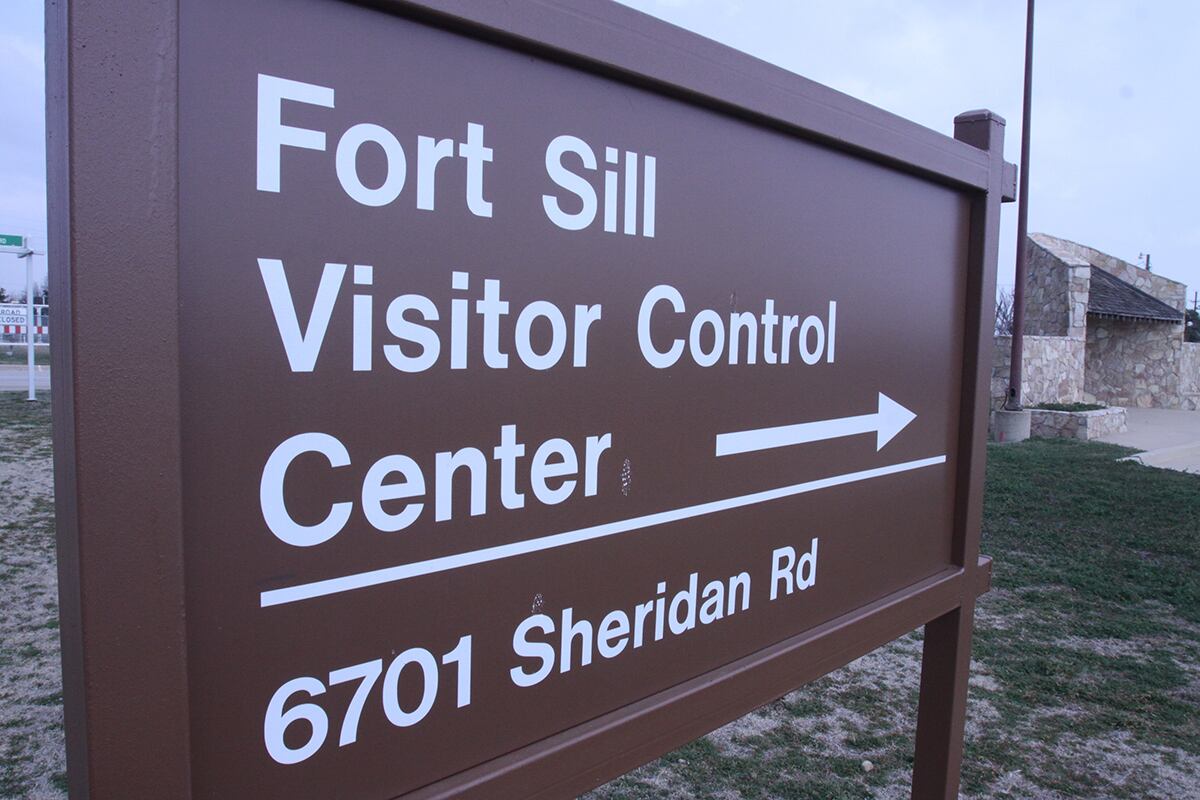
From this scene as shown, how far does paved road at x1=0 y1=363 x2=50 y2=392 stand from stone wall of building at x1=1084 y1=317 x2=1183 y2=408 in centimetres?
2395

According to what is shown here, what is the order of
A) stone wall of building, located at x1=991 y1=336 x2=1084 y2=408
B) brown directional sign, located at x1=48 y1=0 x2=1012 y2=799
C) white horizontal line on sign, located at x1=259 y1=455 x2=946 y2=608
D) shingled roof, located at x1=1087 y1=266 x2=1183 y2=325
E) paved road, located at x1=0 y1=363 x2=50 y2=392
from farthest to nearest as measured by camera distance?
shingled roof, located at x1=1087 y1=266 x2=1183 y2=325, paved road, located at x1=0 y1=363 x2=50 y2=392, stone wall of building, located at x1=991 y1=336 x2=1084 y2=408, white horizontal line on sign, located at x1=259 y1=455 x2=946 y2=608, brown directional sign, located at x1=48 y1=0 x2=1012 y2=799

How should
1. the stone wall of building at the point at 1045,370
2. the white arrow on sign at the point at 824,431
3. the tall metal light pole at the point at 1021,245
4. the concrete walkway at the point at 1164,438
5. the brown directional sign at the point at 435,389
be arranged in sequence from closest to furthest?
the brown directional sign at the point at 435,389, the white arrow on sign at the point at 824,431, the concrete walkway at the point at 1164,438, the tall metal light pole at the point at 1021,245, the stone wall of building at the point at 1045,370

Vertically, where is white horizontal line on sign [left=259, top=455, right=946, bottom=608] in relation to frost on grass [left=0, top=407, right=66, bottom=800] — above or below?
above

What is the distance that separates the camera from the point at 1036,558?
6.83 m

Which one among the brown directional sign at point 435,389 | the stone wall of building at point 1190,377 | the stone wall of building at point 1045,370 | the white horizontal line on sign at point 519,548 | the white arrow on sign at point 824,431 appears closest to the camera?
the brown directional sign at point 435,389

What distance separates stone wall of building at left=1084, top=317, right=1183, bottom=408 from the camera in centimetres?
2245

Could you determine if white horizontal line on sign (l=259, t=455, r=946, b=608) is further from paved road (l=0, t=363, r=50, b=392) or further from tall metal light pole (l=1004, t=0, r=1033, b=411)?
paved road (l=0, t=363, r=50, b=392)

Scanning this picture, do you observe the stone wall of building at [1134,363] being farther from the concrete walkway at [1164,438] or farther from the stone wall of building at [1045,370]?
the stone wall of building at [1045,370]

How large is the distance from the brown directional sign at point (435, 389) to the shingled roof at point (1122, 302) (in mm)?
21269

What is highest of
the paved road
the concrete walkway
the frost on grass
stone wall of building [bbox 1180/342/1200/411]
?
stone wall of building [bbox 1180/342/1200/411]

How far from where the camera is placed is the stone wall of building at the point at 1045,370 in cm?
1612

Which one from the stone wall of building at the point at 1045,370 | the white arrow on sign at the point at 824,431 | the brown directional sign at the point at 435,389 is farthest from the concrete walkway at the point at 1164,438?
the brown directional sign at the point at 435,389

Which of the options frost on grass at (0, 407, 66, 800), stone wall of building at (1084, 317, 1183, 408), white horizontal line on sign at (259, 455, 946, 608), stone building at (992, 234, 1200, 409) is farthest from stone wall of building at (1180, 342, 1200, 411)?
white horizontal line on sign at (259, 455, 946, 608)

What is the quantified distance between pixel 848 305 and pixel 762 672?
2.59ft
